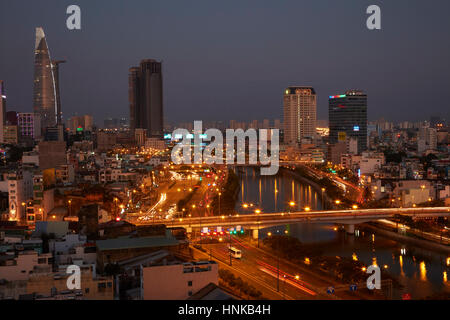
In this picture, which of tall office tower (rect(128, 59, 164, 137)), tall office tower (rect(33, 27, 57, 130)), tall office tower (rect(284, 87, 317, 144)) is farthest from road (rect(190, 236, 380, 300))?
tall office tower (rect(128, 59, 164, 137))

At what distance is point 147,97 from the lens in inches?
1480

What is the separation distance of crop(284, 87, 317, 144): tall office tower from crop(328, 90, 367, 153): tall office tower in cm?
677

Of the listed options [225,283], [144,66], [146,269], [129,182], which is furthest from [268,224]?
[144,66]

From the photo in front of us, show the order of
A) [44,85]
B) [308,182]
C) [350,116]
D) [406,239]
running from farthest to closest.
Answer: [44,85] → [350,116] → [308,182] → [406,239]

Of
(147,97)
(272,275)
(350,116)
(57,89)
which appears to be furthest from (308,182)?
(147,97)

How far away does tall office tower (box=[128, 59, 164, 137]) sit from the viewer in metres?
37.0

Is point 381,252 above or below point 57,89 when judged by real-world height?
below

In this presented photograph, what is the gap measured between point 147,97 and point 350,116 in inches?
674

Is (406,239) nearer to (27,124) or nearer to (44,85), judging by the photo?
(27,124)

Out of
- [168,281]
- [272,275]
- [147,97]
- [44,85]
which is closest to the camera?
[168,281]

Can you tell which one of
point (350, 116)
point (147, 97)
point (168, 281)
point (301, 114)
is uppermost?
point (147, 97)

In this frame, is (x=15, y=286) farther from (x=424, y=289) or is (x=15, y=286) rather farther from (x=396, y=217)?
(x=396, y=217)

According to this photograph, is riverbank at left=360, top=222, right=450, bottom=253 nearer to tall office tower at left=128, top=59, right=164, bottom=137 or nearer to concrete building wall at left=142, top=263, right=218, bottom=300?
concrete building wall at left=142, top=263, right=218, bottom=300

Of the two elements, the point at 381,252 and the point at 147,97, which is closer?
the point at 381,252
